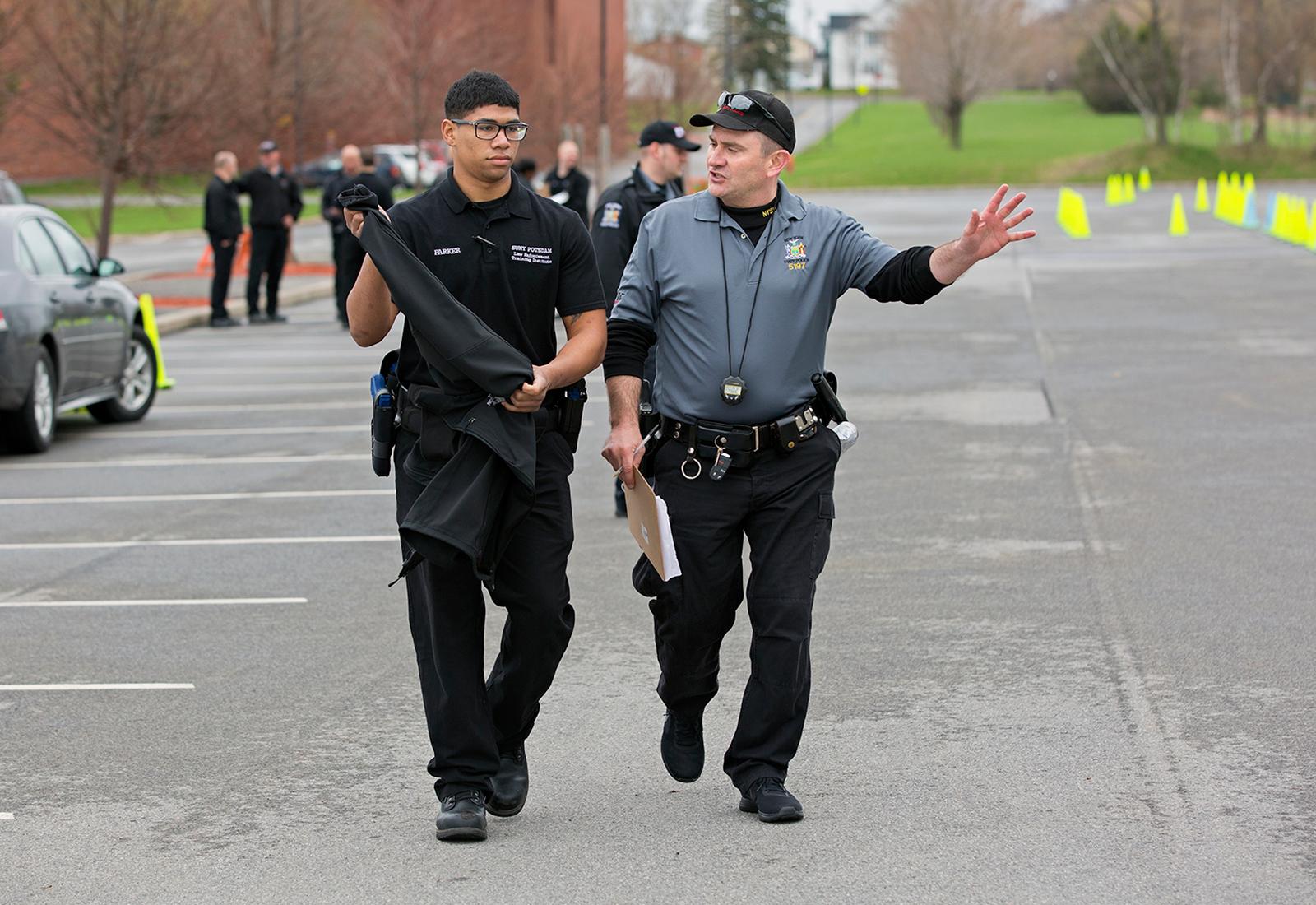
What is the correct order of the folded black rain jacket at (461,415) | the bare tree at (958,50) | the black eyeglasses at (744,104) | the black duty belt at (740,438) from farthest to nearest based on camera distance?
the bare tree at (958,50) < the black eyeglasses at (744,104) < the black duty belt at (740,438) < the folded black rain jacket at (461,415)

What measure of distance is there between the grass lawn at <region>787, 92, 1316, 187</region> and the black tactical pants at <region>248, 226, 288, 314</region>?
40.6 m

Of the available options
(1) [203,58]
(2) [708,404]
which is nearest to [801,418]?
(2) [708,404]

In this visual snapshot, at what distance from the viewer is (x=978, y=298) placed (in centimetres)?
2303

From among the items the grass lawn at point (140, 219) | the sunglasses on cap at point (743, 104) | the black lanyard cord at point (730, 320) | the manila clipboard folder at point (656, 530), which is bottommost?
the grass lawn at point (140, 219)

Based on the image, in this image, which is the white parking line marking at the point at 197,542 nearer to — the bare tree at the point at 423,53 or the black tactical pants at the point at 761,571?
the black tactical pants at the point at 761,571

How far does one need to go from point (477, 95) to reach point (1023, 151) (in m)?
75.0

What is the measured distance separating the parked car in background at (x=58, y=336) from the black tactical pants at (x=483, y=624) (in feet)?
26.0

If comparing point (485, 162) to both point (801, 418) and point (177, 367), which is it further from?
point (177, 367)

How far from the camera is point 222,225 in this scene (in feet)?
72.4

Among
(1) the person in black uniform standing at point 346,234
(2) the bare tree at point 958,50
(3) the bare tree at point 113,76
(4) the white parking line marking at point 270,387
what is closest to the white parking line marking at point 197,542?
(4) the white parking line marking at point 270,387

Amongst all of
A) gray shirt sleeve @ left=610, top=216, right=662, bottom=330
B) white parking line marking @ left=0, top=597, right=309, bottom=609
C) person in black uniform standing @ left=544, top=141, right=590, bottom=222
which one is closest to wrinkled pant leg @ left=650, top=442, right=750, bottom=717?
gray shirt sleeve @ left=610, top=216, right=662, bottom=330

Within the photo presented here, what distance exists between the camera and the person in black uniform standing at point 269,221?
2233 centimetres

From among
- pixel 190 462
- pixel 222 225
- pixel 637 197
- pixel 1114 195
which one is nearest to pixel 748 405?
pixel 637 197

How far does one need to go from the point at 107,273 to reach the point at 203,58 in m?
19.5
